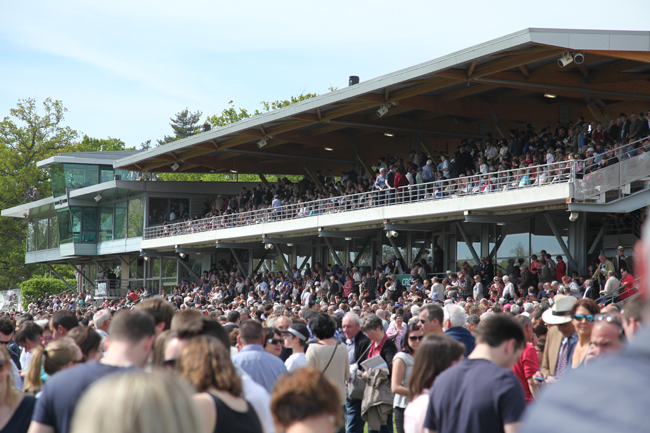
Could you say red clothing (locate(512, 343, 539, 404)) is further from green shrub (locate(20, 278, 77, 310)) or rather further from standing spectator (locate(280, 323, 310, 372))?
green shrub (locate(20, 278, 77, 310))

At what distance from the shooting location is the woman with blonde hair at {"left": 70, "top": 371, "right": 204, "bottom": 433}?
5.36ft

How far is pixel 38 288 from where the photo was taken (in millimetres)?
52562

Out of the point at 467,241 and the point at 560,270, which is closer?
the point at 560,270

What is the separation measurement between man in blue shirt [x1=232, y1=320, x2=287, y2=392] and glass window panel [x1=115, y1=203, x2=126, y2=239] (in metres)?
37.7

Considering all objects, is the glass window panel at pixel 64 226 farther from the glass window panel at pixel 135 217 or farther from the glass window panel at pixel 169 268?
the glass window panel at pixel 169 268

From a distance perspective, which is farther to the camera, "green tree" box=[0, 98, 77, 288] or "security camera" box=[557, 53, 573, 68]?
"green tree" box=[0, 98, 77, 288]

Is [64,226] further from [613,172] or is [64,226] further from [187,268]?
[613,172]

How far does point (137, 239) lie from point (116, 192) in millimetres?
3623

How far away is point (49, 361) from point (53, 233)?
152 ft

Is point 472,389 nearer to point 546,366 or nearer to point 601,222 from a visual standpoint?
point 546,366

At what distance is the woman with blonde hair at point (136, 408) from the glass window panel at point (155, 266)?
134 ft

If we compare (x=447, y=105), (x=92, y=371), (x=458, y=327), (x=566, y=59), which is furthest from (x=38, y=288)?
(x=92, y=371)

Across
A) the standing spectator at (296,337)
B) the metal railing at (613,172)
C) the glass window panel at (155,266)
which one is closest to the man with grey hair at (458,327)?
the standing spectator at (296,337)

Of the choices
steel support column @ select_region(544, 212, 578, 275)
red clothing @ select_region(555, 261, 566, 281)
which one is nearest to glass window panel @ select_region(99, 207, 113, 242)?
steel support column @ select_region(544, 212, 578, 275)
